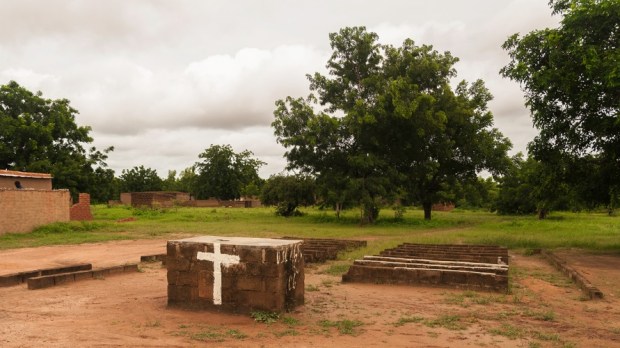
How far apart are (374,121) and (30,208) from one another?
16899 mm

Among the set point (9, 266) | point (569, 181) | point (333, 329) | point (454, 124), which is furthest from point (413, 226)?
point (333, 329)

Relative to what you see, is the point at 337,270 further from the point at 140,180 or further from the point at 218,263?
the point at 140,180

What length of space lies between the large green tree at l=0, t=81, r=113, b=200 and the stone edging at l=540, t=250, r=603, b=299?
29.8m

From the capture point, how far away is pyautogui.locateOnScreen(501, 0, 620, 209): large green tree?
43.2ft

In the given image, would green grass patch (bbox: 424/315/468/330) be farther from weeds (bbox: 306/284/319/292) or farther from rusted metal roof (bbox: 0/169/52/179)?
rusted metal roof (bbox: 0/169/52/179)

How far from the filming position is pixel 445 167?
35.4m

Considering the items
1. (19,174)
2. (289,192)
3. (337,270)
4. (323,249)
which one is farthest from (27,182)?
(337,270)

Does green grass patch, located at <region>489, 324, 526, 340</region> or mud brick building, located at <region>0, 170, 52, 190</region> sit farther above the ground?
mud brick building, located at <region>0, 170, 52, 190</region>

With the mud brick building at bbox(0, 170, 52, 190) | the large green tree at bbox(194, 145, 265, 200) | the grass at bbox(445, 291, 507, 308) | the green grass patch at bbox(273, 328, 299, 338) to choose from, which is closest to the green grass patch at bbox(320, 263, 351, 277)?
the grass at bbox(445, 291, 507, 308)

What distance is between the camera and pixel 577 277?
1016 centimetres

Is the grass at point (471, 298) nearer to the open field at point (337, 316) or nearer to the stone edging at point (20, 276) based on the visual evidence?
the open field at point (337, 316)

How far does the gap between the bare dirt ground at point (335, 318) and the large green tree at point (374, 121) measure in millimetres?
17474

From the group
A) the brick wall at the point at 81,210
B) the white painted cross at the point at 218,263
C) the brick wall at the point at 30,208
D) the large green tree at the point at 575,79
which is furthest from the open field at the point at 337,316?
the brick wall at the point at 81,210

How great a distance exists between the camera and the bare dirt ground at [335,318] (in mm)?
5883
